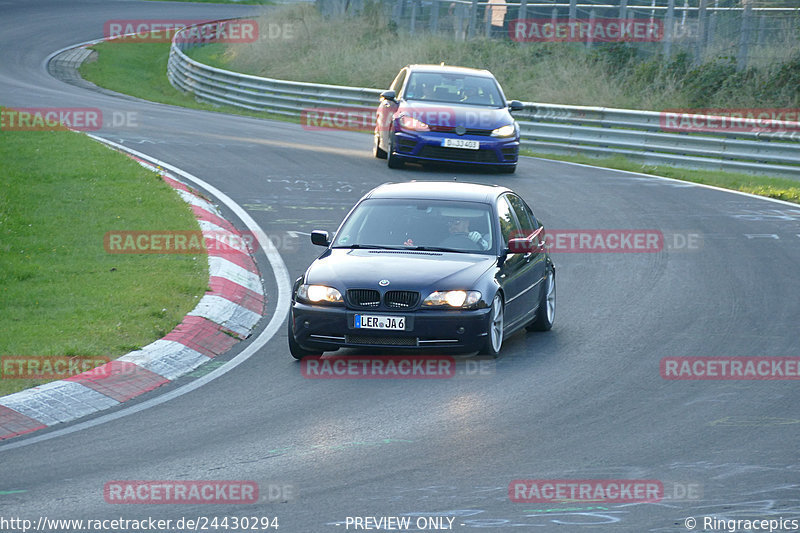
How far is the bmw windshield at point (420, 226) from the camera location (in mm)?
10820

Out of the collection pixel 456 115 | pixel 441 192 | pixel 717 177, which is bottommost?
pixel 717 177

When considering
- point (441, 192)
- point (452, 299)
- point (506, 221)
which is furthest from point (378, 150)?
point (452, 299)

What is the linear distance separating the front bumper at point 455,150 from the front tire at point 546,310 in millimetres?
9099

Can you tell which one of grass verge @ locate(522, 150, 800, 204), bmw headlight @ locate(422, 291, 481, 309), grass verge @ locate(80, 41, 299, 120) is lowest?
grass verge @ locate(80, 41, 299, 120)

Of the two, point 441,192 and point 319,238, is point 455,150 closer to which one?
point 441,192

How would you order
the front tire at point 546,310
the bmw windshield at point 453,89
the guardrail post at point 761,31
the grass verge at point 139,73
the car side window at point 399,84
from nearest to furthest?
the front tire at point 546,310 < the bmw windshield at point 453,89 < the car side window at point 399,84 < the guardrail post at point 761,31 < the grass verge at point 139,73

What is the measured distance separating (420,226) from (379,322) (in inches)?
59.7

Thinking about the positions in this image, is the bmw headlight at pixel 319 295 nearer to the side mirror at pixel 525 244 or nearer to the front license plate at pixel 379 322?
the front license plate at pixel 379 322

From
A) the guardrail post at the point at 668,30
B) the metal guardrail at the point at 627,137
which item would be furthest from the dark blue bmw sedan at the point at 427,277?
the guardrail post at the point at 668,30

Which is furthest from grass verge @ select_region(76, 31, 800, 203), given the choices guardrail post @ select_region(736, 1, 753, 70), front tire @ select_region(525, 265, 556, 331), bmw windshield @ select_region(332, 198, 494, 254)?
bmw windshield @ select_region(332, 198, 494, 254)

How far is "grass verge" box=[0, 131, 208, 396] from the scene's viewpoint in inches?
408

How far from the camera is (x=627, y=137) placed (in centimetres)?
2455

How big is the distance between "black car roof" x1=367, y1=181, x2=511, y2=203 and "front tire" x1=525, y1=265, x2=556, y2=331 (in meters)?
1.00

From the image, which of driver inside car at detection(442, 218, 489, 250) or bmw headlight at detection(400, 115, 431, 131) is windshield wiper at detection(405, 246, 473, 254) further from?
bmw headlight at detection(400, 115, 431, 131)
